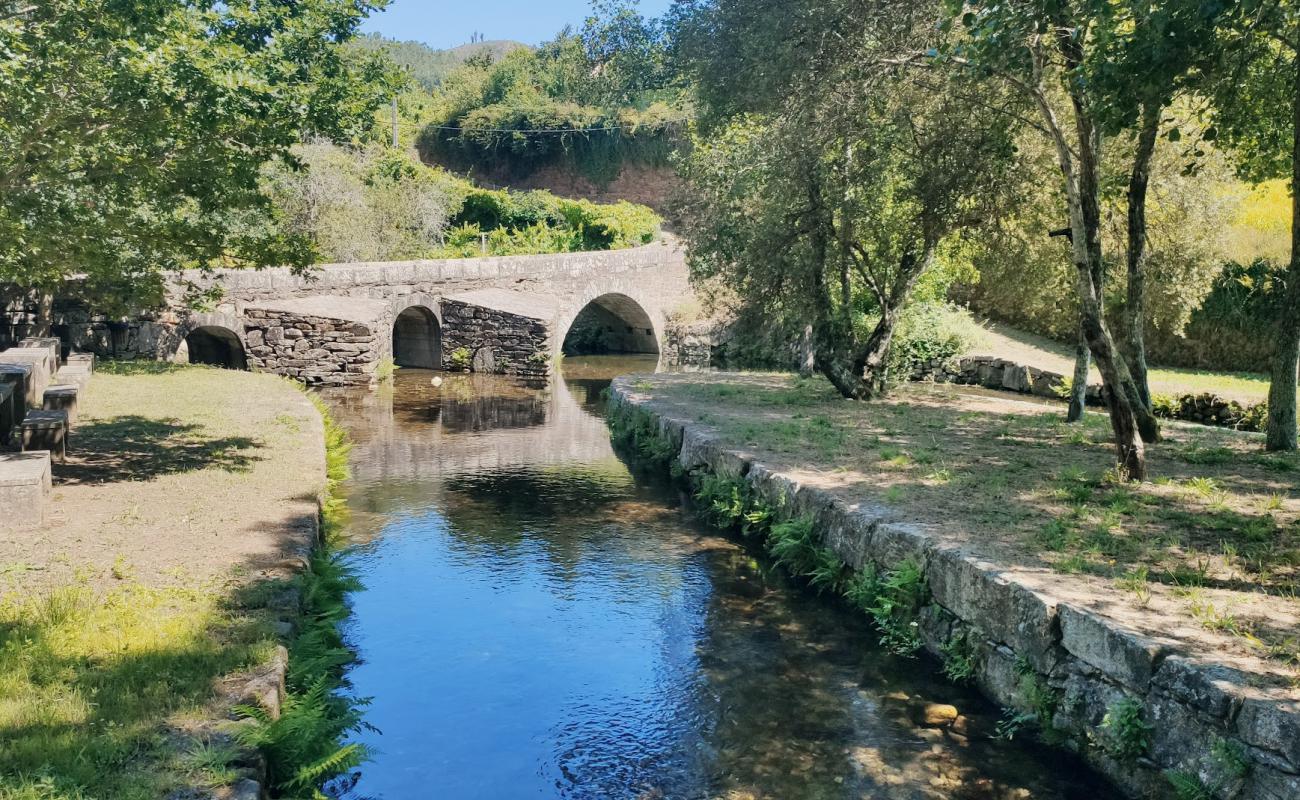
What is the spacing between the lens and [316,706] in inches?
219

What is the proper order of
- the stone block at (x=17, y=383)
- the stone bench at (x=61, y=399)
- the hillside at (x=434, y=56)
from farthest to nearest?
the hillside at (x=434, y=56), the stone bench at (x=61, y=399), the stone block at (x=17, y=383)

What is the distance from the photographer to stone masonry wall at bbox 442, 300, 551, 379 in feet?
88.3

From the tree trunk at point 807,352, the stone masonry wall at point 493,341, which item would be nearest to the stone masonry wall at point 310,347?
the stone masonry wall at point 493,341

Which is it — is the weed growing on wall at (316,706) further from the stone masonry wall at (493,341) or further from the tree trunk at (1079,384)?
the stone masonry wall at (493,341)

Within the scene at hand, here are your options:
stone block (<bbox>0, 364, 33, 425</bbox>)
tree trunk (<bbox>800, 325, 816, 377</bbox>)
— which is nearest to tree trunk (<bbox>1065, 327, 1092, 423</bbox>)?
tree trunk (<bbox>800, 325, 816, 377</bbox>)

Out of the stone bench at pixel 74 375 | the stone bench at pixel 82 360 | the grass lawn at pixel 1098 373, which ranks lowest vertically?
the stone bench at pixel 74 375

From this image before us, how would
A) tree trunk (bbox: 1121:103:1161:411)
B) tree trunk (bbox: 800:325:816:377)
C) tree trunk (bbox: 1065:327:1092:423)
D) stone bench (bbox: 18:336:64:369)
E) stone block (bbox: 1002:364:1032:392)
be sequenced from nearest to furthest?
tree trunk (bbox: 1121:103:1161:411) < tree trunk (bbox: 1065:327:1092:423) < stone bench (bbox: 18:336:64:369) < stone block (bbox: 1002:364:1032:392) < tree trunk (bbox: 800:325:816:377)

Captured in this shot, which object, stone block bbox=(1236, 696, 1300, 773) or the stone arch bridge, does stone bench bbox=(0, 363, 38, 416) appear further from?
stone block bbox=(1236, 696, 1300, 773)

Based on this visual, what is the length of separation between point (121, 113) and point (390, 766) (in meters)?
5.79

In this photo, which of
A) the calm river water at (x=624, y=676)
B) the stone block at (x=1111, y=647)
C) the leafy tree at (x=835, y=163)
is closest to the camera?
the stone block at (x=1111, y=647)

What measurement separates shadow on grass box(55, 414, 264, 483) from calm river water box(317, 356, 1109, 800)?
1566 millimetres

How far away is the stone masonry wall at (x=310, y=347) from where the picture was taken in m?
23.0

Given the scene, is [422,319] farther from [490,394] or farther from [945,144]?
[945,144]

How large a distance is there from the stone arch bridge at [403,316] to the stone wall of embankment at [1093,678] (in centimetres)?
1477
